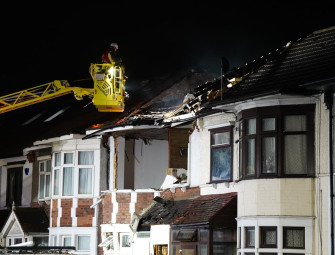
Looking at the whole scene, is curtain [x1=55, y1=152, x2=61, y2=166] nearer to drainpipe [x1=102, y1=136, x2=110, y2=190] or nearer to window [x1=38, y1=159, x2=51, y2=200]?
window [x1=38, y1=159, x2=51, y2=200]

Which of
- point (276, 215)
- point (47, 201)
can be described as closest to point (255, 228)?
point (276, 215)

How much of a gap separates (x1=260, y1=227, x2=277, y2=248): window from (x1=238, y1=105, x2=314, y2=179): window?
1.57m

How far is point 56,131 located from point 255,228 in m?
17.9

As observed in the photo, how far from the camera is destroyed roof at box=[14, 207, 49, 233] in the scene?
4473 centimetres

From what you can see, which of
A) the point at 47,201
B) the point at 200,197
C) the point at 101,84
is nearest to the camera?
the point at 200,197

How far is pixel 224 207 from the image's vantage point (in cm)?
3155

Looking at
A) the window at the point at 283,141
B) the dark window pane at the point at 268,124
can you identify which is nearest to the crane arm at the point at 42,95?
the window at the point at 283,141

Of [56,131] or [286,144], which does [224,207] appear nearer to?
[286,144]

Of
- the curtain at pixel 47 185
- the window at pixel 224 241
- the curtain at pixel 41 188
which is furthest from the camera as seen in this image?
the curtain at pixel 41 188

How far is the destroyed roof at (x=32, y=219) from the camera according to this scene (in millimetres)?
44734

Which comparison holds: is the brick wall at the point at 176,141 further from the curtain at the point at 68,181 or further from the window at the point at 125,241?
the curtain at the point at 68,181

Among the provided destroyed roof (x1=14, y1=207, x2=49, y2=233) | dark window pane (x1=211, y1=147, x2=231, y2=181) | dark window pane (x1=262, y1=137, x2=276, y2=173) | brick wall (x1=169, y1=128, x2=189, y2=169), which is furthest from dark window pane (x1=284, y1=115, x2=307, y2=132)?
destroyed roof (x1=14, y1=207, x2=49, y2=233)

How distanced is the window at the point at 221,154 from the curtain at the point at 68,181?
1084 cm

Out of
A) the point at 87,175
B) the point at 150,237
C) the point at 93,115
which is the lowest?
the point at 150,237
